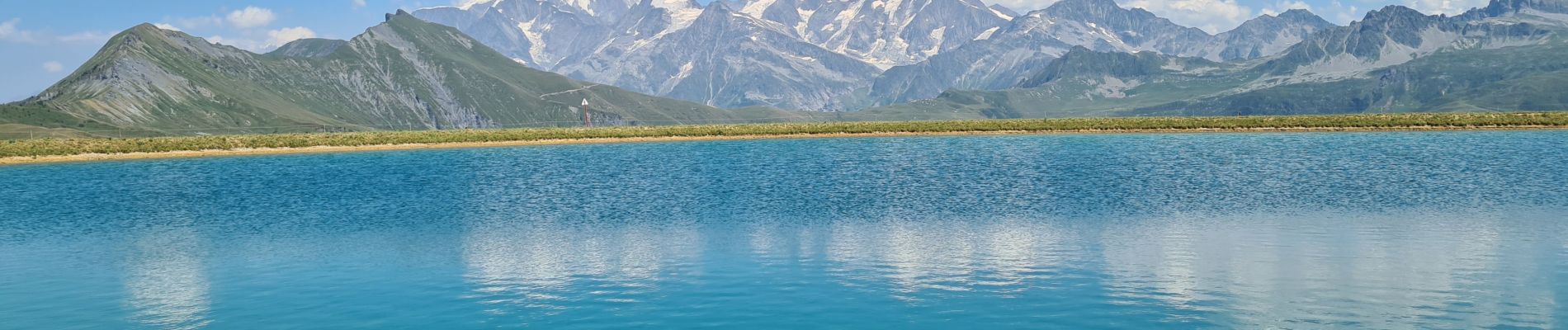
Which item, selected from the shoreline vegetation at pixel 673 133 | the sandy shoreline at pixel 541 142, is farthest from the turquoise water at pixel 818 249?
the shoreline vegetation at pixel 673 133

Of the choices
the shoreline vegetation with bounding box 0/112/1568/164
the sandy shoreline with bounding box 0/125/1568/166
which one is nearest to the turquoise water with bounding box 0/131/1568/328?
the sandy shoreline with bounding box 0/125/1568/166

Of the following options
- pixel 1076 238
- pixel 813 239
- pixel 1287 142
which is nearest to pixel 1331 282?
Answer: pixel 1076 238

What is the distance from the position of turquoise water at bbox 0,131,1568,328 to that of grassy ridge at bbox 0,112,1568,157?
59540 millimetres

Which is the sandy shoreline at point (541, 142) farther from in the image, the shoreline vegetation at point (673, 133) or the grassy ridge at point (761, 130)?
the grassy ridge at point (761, 130)

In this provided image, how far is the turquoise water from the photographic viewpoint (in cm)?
3161

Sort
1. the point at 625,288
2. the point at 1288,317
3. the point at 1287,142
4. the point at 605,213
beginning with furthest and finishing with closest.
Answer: the point at 1287,142 < the point at 605,213 < the point at 625,288 < the point at 1288,317

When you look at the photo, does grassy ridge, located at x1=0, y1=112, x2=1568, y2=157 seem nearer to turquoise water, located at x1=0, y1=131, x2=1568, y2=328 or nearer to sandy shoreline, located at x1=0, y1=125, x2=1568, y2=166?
sandy shoreline, located at x1=0, y1=125, x2=1568, y2=166

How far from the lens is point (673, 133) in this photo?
177875mm

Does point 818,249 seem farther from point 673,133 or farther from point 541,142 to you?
point 673,133

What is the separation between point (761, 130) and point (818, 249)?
5603 inches

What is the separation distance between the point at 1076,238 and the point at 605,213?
2335 cm

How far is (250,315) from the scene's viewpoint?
32.6 metres

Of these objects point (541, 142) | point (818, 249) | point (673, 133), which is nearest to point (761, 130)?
point (673, 133)

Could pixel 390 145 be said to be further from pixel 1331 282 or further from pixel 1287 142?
pixel 1331 282
